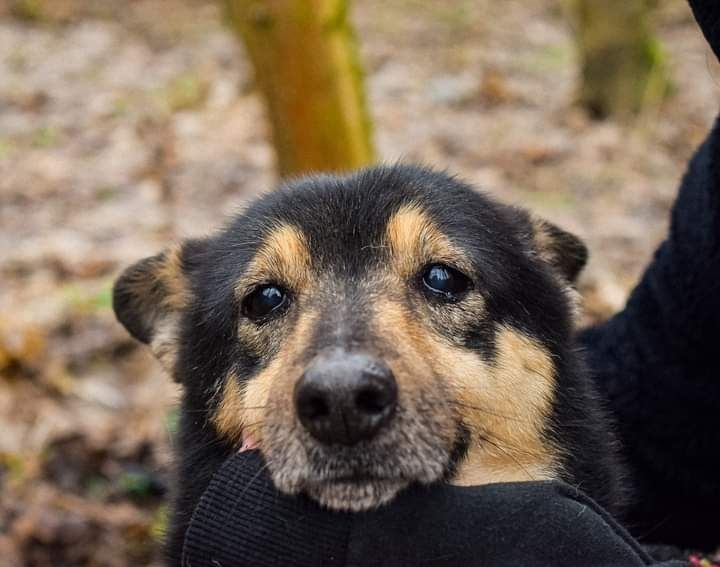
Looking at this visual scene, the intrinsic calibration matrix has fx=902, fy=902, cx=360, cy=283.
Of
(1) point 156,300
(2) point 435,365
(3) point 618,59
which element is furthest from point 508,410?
(3) point 618,59

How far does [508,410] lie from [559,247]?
88cm

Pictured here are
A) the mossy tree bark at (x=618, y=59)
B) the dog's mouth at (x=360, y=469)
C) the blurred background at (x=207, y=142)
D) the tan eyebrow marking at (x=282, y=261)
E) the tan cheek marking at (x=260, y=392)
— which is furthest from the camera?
the mossy tree bark at (x=618, y=59)

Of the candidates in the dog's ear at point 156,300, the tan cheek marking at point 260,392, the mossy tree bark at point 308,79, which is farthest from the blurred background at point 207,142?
the tan cheek marking at point 260,392

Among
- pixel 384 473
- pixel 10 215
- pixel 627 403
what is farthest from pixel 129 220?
pixel 384 473

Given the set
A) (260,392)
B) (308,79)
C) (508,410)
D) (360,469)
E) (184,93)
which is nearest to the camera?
(360,469)

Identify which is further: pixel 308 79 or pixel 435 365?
pixel 308 79

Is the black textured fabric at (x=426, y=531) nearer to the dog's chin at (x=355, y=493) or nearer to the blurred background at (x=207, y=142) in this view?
the dog's chin at (x=355, y=493)

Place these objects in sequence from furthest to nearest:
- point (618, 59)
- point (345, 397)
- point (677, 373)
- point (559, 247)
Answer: point (618, 59)
point (559, 247)
point (677, 373)
point (345, 397)

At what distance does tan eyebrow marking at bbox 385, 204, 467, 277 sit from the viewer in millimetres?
2889

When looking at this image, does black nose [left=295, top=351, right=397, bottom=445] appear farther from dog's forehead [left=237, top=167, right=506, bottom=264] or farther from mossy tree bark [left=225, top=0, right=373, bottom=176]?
mossy tree bark [left=225, top=0, right=373, bottom=176]

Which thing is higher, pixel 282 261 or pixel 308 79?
pixel 308 79

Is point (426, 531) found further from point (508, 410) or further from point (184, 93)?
point (184, 93)

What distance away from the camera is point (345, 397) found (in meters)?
2.21

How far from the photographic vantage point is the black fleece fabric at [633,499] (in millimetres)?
2285
